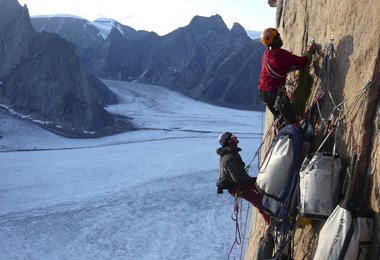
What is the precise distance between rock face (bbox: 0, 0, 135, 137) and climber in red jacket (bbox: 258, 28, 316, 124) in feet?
101

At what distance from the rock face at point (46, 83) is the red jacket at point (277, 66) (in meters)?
30.8

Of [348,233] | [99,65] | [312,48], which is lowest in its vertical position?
[348,233]

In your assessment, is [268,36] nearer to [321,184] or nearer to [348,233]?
[321,184]

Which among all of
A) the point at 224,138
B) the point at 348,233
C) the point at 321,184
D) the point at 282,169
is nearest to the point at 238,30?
the point at 224,138

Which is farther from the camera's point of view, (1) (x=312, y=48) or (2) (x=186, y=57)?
(2) (x=186, y=57)

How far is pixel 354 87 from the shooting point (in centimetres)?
285

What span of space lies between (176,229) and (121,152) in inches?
479

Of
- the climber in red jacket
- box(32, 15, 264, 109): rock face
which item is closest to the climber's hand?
the climber in red jacket

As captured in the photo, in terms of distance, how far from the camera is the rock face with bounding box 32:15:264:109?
193 feet

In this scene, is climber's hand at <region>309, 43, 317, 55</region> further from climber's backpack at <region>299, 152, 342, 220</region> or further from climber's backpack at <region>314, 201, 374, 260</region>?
climber's backpack at <region>314, 201, 374, 260</region>

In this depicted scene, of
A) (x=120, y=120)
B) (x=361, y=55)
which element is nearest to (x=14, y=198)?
(x=361, y=55)

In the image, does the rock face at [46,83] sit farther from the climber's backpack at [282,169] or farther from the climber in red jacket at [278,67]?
the climber's backpack at [282,169]

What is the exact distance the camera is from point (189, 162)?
1983 centimetres

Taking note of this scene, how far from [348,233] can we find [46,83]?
3776cm
